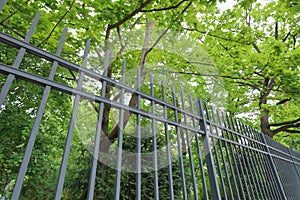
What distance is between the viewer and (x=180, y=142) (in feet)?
6.70

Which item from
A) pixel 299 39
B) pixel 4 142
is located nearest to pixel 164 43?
pixel 4 142

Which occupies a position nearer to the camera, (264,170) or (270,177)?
(264,170)

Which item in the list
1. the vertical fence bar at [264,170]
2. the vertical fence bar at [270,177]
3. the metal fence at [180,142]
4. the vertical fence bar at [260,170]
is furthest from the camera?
the vertical fence bar at [270,177]

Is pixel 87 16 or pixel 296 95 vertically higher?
pixel 87 16

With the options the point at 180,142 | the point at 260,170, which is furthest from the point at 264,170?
the point at 180,142

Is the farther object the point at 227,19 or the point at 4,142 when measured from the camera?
the point at 227,19

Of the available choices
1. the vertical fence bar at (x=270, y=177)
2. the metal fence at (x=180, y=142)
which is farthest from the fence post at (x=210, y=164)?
the vertical fence bar at (x=270, y=177)

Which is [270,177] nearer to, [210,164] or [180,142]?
[210,164]

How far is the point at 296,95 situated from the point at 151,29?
4.39 metres

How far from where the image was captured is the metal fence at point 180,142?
1078mm

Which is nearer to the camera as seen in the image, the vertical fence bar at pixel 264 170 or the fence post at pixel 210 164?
the fence post at pixel 210 164

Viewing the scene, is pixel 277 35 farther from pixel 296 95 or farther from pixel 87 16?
pixel 87 16

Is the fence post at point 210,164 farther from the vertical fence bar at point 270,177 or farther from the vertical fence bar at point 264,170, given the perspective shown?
the vertical fence bar at point 270,177

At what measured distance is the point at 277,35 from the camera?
9.30 meters
